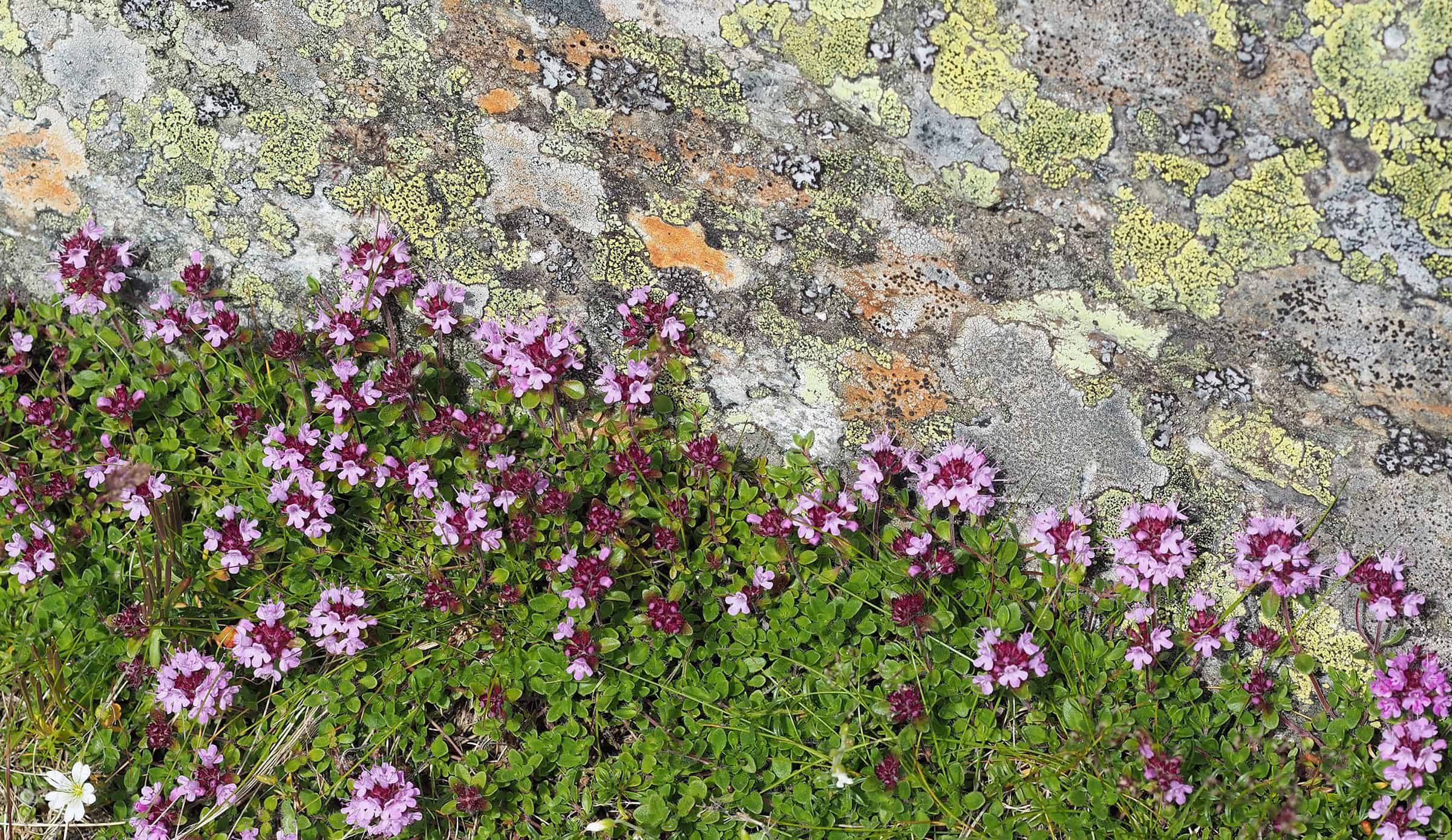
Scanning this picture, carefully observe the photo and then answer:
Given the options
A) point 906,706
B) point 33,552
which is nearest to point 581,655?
point 906,706

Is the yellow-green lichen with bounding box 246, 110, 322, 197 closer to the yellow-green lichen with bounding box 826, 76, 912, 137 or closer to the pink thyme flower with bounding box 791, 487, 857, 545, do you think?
the yellow-green lichen with bounding box 826, 76, 912, 137

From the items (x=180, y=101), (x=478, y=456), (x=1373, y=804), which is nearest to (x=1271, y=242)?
(x=1373, y=804)

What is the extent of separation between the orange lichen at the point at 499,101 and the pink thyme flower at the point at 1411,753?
12.4 feet

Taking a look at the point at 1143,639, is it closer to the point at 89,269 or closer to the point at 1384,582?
the point at 1384,582

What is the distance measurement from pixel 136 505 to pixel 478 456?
1.32 m

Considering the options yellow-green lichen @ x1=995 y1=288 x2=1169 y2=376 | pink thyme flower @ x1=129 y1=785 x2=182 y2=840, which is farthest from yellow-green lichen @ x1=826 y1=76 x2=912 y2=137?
pink thyme flower @ x1=129 y1=785 x2=182 y2=840

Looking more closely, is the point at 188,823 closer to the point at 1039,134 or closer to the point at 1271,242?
the point at 1039,134

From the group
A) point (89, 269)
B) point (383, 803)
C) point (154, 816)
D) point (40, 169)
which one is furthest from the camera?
point (40, 169)

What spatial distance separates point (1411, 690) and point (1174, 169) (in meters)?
1.88

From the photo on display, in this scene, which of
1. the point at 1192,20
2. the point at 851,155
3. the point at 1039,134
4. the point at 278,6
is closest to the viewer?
the point at 1192,20

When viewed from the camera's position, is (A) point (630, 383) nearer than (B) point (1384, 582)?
No

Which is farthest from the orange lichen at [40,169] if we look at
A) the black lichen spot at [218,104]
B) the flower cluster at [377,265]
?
the flower cluster at [377,265]

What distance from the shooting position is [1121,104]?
132 inches

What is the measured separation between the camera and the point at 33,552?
12.9 ft
